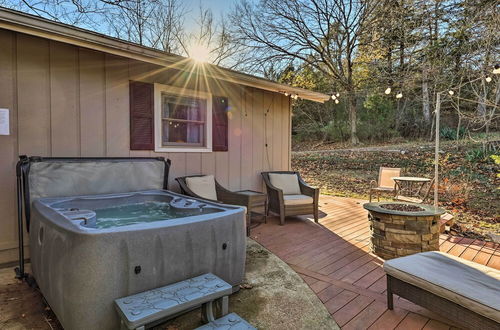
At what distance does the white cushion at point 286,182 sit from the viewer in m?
5.22

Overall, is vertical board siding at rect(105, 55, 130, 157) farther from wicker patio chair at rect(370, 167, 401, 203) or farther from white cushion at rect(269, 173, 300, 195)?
wicker patio chair at rect(370, 167, 401, 203)

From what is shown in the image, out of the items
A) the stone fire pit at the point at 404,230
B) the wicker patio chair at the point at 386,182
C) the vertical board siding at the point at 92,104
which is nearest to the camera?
the stone fire pit at the point at 404,230

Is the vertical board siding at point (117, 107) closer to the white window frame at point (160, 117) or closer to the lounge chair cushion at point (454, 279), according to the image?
the white window frame at point (160, 117)

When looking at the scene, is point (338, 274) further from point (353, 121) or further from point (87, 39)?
point (353, 121)

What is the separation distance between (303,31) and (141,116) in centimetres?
994

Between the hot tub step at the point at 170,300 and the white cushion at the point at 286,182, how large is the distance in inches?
129

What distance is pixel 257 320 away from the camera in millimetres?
2100

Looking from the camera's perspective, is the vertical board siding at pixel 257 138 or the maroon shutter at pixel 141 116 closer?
the maroon shutter at pixel 141 116

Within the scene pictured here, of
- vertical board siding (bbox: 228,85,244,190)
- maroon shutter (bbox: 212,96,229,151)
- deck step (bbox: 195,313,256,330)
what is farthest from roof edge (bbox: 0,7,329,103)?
deck step (bbox: 195,313,256,330)

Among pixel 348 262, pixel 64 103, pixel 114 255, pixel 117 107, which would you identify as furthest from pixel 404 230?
pixel 64 103

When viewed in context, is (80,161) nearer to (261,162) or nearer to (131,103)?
(131,103)

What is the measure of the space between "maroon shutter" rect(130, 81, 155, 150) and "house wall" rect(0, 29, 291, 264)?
8 centimetres

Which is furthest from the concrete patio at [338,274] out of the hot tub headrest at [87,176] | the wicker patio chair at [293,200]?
the hot tub headrest at [87,176]

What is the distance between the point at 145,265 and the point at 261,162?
402cm
